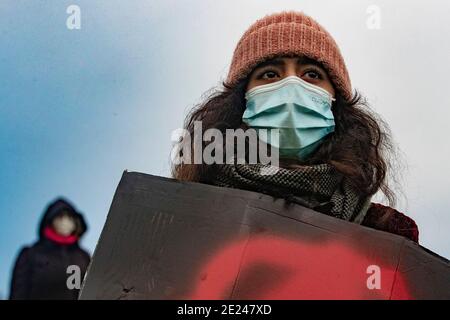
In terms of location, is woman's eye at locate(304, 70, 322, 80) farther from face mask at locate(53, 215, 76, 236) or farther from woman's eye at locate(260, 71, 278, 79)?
face mask at locate(53, 215, 76, 236)

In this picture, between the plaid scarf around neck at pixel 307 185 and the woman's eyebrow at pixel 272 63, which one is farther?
the woman's eyebrow at pixel 272 63

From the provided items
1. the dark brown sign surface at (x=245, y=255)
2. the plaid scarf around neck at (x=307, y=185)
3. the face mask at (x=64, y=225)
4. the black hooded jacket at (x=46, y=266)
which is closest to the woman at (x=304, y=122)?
the plaid scarf around neck at (x=307, y=185)

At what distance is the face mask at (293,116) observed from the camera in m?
2.98

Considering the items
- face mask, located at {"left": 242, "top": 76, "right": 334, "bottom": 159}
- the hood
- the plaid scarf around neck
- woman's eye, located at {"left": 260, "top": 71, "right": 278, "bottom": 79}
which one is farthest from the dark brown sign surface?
the hood

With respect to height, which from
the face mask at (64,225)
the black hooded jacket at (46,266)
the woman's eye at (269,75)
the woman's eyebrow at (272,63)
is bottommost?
the black hooded jacket at (46,266)

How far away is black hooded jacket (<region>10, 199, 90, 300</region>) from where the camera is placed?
3.14m

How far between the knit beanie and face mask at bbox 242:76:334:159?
0.16 metres

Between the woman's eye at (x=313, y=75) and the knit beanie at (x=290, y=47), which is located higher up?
the knit beanie at (x=290, y=47)

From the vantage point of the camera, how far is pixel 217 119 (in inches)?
128

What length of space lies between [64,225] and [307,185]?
1626 mm

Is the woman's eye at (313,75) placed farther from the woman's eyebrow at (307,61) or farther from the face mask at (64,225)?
the face mask at (64,225)

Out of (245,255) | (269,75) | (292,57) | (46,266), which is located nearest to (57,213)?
(46,266)

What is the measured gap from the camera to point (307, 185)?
254 centimetres
